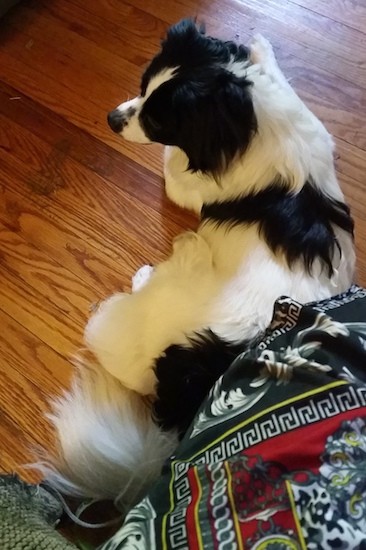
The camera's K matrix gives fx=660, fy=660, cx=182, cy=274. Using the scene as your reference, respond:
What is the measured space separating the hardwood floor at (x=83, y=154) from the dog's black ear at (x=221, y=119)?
1.33 ft

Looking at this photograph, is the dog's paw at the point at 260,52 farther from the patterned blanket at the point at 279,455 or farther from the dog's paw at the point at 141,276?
the patterned blanket at the point at 279,455

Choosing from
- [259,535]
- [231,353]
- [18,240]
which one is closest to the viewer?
[259,535]

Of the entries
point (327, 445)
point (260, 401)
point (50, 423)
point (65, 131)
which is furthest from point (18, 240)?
point (327, 445)

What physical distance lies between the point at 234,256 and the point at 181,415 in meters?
0.30

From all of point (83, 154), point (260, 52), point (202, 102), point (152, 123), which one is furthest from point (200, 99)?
point (83, 154)

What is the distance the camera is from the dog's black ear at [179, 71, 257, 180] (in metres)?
1.16

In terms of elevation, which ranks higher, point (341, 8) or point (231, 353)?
Result: point (341, 8)

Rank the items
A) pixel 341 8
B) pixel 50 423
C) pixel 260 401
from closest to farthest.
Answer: pixel 260 401 < pixel 50 423 < pixel 341 8

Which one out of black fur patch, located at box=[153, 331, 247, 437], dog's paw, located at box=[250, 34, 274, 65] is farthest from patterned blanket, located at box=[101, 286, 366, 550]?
dog's paw, located at box=[250, 34, 274, 65]

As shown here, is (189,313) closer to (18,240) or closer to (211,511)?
(211,511)

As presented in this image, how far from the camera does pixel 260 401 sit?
88 cm

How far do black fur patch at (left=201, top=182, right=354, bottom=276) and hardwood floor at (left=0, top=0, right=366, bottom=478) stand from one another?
0.38 m

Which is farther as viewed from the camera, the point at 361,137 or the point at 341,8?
the point at 341,8

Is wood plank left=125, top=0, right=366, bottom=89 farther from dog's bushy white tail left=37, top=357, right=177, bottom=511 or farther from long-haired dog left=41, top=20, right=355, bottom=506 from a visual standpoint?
dog's bushy white tail left=37, top=357, right=177, bottom=511
